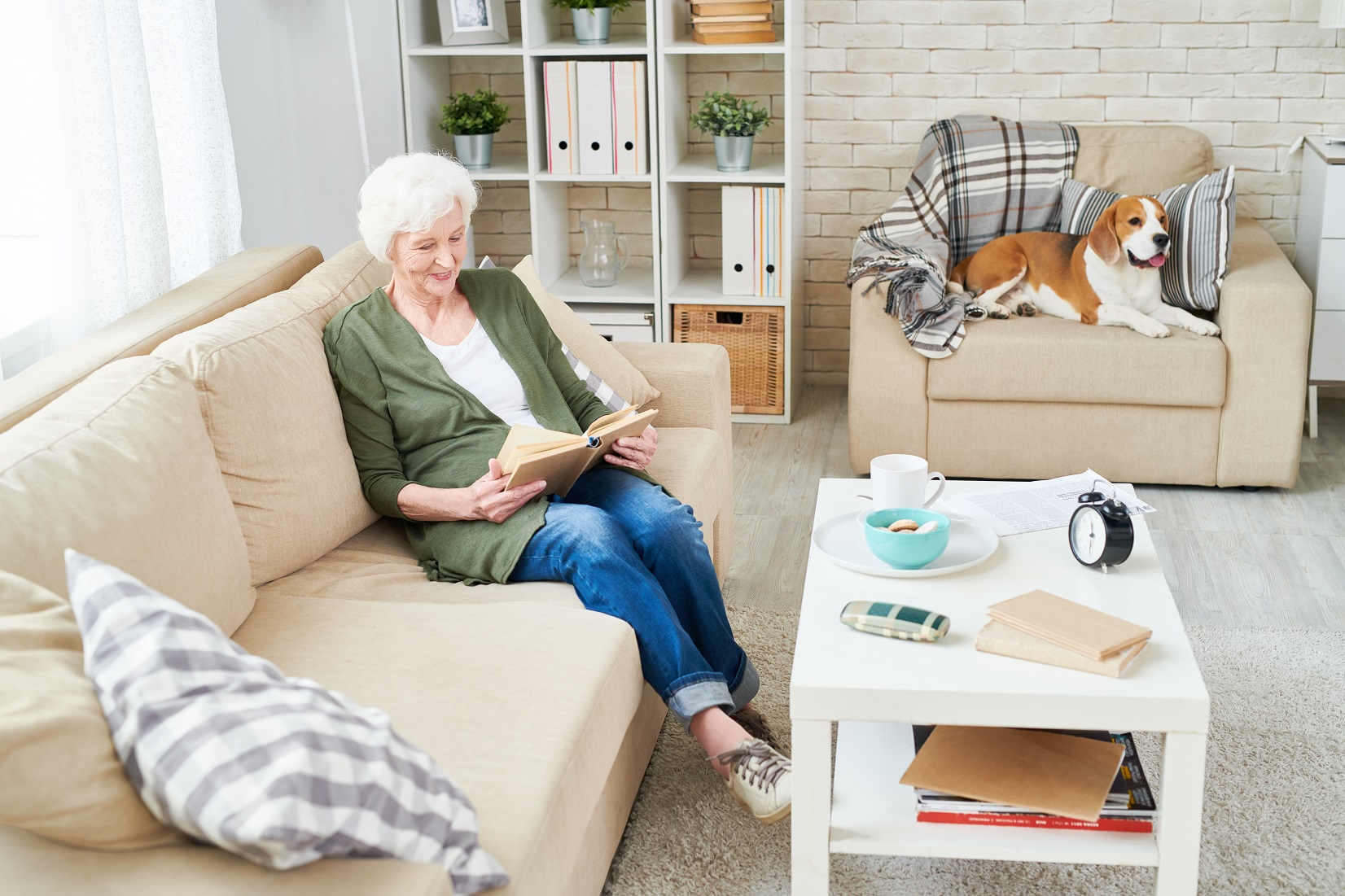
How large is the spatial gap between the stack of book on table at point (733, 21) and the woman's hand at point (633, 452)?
1.93 meters

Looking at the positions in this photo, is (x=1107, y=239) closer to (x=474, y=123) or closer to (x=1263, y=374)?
(x=1263, y=374)

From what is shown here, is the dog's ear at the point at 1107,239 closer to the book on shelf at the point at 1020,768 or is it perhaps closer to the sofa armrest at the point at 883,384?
the sofa armrest at the point at 883,384

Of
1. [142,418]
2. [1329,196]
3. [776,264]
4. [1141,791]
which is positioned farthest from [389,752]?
[1329,196]

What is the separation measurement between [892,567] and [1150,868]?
0.58 metres

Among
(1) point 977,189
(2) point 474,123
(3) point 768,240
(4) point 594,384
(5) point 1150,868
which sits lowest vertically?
(5) point 1150,868

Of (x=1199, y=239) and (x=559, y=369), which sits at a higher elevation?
(x=1199, y=239)

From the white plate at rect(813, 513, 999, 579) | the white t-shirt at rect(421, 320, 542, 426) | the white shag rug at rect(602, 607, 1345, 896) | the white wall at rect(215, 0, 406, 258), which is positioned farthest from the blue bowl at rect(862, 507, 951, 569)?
the white wall at rect(215, 0, 406, 258)

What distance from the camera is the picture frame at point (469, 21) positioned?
390 centimetres

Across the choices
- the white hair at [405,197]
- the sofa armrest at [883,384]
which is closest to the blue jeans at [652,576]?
the white hair at [405,197]

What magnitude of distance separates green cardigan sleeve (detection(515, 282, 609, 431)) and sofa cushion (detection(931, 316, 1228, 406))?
1.26 m

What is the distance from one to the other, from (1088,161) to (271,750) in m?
3.20

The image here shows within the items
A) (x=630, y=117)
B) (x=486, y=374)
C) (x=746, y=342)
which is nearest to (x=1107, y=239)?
(x=746, y=342)

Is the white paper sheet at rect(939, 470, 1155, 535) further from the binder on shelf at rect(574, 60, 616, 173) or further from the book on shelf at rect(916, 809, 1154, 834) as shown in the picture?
the binder on shelf at rect(574, 60, 616, 173)

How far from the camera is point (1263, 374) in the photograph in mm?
3209
